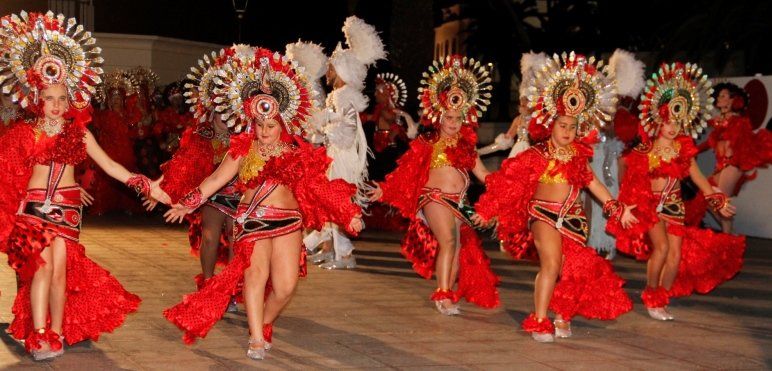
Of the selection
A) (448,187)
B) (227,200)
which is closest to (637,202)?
(448,187)

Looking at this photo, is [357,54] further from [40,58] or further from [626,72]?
[40,58]

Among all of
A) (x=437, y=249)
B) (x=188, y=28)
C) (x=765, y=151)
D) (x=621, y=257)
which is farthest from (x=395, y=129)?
(x=188, y=28)

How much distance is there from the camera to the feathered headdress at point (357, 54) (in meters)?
12.0

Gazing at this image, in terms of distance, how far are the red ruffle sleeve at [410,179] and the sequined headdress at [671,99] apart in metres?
1.85

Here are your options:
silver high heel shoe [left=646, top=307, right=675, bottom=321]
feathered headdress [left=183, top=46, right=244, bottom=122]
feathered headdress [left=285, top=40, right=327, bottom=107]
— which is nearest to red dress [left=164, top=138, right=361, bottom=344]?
feathered headdress [left=183, top=46, right=244, bottom=122]

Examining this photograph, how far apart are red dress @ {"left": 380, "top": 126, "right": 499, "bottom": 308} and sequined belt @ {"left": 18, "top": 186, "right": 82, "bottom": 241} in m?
3.18

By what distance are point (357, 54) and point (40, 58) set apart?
16.7 ft

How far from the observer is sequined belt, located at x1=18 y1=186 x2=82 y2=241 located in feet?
24.4

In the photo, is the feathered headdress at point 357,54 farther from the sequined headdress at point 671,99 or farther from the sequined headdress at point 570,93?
the sequined headdress at point 570,93

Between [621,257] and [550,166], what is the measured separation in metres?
5.78

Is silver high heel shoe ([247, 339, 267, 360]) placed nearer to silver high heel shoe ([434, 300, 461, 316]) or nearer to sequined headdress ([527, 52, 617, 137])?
silver high heel shoe ([434, 300, 461, 316])

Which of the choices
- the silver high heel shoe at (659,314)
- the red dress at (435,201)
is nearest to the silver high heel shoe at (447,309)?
the red dress at (435,201)

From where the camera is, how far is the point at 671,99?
974 centimetres

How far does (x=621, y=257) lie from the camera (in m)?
14.1
